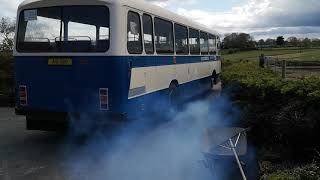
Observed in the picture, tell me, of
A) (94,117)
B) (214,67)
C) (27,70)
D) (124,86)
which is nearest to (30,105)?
(27,70)

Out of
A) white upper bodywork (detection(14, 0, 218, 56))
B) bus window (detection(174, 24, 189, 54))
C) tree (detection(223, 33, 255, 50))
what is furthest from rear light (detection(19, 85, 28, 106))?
tree (detection(223, 33, 255, 50))

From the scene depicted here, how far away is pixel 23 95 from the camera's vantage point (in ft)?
30.1

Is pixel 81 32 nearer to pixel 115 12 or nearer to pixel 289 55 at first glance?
pixel 115 12

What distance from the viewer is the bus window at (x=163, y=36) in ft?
35.1

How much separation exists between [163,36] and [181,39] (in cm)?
A: 213

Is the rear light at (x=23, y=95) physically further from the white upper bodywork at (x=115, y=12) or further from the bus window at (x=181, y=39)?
the bus window at (x=181, y=39)

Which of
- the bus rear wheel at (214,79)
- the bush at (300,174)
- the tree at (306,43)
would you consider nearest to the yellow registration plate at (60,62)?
the bush at (300,174)

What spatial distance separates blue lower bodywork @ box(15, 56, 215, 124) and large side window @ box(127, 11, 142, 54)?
199 millimetres

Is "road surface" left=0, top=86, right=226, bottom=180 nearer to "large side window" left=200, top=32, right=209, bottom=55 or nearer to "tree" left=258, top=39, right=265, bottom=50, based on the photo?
"large side window" left=200, top=32, right=209, bottom=55

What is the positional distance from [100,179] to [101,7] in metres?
3.35

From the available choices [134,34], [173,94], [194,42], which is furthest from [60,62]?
[194,42]

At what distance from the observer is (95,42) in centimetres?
863

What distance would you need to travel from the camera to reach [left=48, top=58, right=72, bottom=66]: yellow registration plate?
28.6 ft

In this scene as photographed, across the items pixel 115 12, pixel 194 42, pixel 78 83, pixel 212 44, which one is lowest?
pixel 78 83
